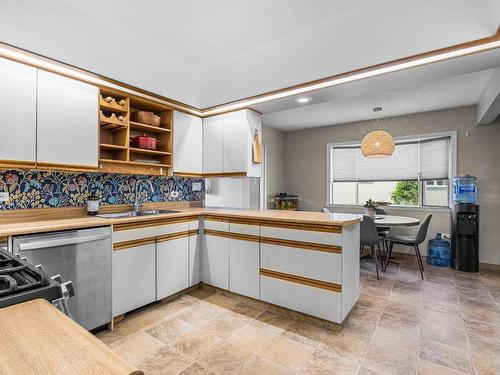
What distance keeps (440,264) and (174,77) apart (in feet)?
15.9

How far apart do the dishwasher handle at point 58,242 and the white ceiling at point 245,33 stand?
147 centimetres

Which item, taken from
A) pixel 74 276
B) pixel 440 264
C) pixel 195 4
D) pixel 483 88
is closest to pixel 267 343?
pixel 74 276

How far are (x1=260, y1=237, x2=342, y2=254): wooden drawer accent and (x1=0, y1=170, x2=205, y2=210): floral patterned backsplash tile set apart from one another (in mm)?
1637

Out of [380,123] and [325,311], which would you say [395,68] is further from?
[380,123]

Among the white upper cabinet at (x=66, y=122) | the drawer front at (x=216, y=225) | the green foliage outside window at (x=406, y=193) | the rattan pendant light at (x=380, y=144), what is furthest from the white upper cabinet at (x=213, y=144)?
the green foliage outside window at (x=406, y=193)

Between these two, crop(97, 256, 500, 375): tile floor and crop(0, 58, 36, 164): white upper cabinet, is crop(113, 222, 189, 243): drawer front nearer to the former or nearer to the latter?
crop(97, 256, 500, 375): tile floor

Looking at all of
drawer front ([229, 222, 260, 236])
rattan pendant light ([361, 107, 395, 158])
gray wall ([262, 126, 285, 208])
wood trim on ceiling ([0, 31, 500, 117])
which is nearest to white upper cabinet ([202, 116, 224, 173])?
wood trim on ceiling ([0, 31, 500, 117])

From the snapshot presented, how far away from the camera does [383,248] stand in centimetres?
500

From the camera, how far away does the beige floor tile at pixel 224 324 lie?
7.54ft

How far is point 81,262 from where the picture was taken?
82.8 inches

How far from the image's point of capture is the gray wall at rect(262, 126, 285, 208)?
581 cm

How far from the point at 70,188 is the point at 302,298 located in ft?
Answer: 8.06

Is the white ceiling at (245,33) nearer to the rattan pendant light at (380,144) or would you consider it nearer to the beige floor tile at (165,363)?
the rattan pendant light at (380,144)

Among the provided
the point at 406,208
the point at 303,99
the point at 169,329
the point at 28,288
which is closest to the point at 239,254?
the point at 169,329
